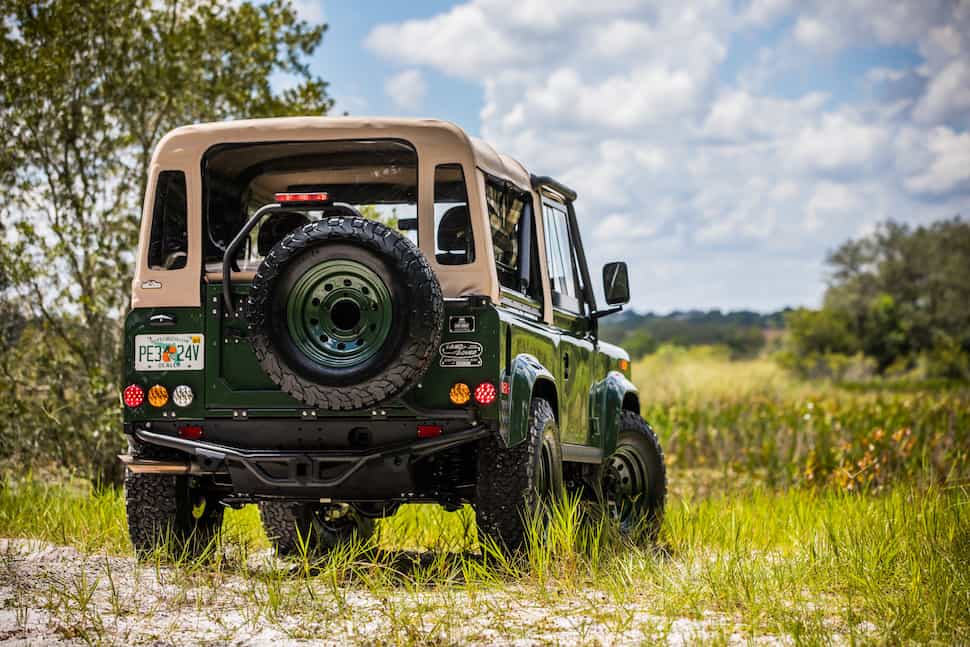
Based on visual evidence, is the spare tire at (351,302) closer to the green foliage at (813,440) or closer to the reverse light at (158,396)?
the reverse light at (158,396)

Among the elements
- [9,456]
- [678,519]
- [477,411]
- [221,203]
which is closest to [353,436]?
[477,411]

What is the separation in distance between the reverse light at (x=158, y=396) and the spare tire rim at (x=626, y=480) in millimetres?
3288

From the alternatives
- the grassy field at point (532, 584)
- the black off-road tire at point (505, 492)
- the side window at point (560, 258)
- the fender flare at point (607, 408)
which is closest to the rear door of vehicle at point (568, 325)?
the side window at point (560, 258)

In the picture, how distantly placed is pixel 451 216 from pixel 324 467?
1.44 m

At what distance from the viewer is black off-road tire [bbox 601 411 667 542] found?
891 cm

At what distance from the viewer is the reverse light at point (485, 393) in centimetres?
649

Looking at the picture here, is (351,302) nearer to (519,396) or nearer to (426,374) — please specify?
(426,374)

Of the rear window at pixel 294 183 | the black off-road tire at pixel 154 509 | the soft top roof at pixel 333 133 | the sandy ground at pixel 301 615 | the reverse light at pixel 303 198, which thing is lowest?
the sandy ground at pixel 301 615

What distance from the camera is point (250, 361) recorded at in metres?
6.82

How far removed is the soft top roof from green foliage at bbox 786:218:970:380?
154 feet

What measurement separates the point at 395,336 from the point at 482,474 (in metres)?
0.97

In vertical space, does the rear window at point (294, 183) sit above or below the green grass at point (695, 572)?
above

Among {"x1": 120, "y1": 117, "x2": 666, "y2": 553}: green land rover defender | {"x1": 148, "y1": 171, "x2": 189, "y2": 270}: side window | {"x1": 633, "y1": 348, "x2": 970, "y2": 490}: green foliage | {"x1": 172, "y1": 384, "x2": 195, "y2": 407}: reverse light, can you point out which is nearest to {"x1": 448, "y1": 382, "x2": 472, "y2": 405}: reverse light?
{"x1": 120, "y1": 117, "x2": 666, "y2": 553}: green land rover defender

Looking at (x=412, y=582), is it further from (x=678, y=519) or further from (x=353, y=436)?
(x=678, y=519)
